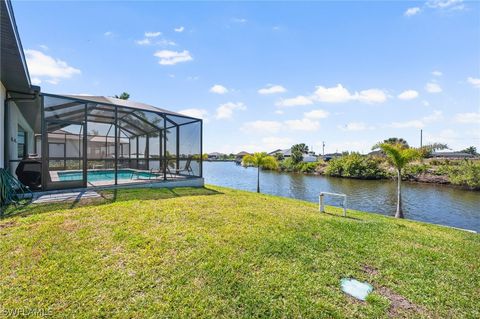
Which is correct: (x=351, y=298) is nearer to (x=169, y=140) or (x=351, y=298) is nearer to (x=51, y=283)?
(x=51, y=283)

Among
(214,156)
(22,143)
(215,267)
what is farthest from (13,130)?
(214,156)

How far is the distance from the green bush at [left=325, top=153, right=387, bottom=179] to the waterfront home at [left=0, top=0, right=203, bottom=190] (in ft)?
95.8

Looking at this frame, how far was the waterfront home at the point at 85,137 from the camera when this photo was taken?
241 inches

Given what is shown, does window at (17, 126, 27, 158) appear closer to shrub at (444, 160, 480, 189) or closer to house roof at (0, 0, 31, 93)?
house roof at (0, 0, 31, 93)

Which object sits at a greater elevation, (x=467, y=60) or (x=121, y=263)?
(x=467, y=60)

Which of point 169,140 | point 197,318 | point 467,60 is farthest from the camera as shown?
point 169,140

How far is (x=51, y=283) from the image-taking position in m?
2.61

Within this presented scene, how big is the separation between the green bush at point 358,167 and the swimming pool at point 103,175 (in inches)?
1220

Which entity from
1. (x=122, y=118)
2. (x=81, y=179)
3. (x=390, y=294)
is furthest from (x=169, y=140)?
(x=390, y=294)

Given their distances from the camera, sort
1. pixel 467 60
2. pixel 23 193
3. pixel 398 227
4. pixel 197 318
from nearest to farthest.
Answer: pixel 197 318 < pixel 398 227 < pixel 23 193 < pixel 467 60

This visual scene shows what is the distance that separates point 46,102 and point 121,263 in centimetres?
602

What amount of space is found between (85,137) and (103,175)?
2317 mm

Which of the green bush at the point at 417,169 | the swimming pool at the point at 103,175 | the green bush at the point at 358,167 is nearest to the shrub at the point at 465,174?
the green bush at the point at 417,169

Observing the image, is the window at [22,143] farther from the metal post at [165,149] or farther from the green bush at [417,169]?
the green bush at [417,169]
